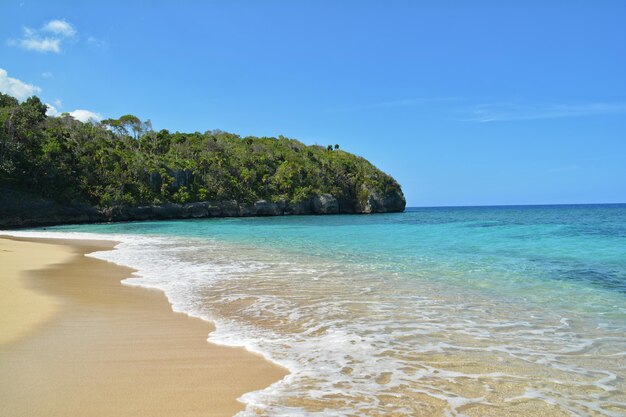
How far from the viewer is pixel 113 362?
3.93 m

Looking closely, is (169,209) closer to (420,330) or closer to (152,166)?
(152,166)

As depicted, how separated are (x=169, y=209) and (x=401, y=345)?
55521 mm

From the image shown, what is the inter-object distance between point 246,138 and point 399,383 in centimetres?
9050

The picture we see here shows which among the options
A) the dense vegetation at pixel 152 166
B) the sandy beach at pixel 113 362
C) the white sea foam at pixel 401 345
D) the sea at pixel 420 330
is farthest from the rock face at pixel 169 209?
the white sea foam at pixel 401 345

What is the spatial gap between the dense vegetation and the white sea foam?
44.1m

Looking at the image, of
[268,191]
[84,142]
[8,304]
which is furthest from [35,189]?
[8,304]

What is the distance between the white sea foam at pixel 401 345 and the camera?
10.6ft

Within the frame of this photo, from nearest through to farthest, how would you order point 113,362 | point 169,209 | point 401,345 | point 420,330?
point 113,362 < point 401,345 < point 420,330 < point 169,209

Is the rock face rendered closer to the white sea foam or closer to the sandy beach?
the sandy beach

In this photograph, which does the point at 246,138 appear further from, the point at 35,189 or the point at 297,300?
the point at 297,300

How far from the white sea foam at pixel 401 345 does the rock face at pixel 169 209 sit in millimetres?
40019

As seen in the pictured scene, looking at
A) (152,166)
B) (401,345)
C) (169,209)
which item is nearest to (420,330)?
(401,345)

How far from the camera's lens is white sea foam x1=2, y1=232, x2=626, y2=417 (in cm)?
324

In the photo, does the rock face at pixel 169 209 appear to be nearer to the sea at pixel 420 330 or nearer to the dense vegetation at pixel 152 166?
the dense vegetation at pixel 152 166
